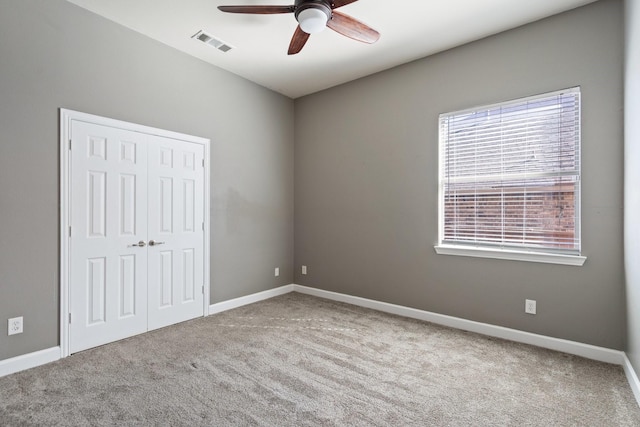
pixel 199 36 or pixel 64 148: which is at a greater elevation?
pixel 199 36

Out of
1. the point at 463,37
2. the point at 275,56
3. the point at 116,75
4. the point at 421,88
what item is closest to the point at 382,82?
the point at 421,88

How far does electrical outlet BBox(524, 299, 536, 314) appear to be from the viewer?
114 inches

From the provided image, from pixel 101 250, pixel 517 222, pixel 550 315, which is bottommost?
pixel 550 315

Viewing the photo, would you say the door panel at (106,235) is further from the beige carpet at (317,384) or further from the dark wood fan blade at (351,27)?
the dark wood fan blade at (351,27)

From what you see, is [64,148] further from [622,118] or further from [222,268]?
[622,118]

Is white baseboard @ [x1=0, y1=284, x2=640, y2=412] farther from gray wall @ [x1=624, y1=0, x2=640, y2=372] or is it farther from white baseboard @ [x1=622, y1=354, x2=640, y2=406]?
gray wall @ [x1=624, y1=0, x2=640, y2=372]

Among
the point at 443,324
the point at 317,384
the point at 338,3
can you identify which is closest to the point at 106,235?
the point at 317,384

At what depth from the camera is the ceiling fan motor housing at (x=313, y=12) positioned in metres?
2.26

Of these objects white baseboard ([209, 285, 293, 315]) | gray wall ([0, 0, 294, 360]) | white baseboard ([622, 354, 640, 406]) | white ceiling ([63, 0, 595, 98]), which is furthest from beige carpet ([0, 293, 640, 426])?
white ceiling ([63, 0, 595, 98])

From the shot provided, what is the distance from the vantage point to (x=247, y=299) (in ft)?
13.7

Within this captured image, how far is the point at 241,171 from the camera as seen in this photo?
415 cm

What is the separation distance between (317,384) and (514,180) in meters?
2.55

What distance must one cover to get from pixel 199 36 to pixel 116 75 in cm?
87

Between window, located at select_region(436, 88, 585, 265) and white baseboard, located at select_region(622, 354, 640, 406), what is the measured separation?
2.59ft
